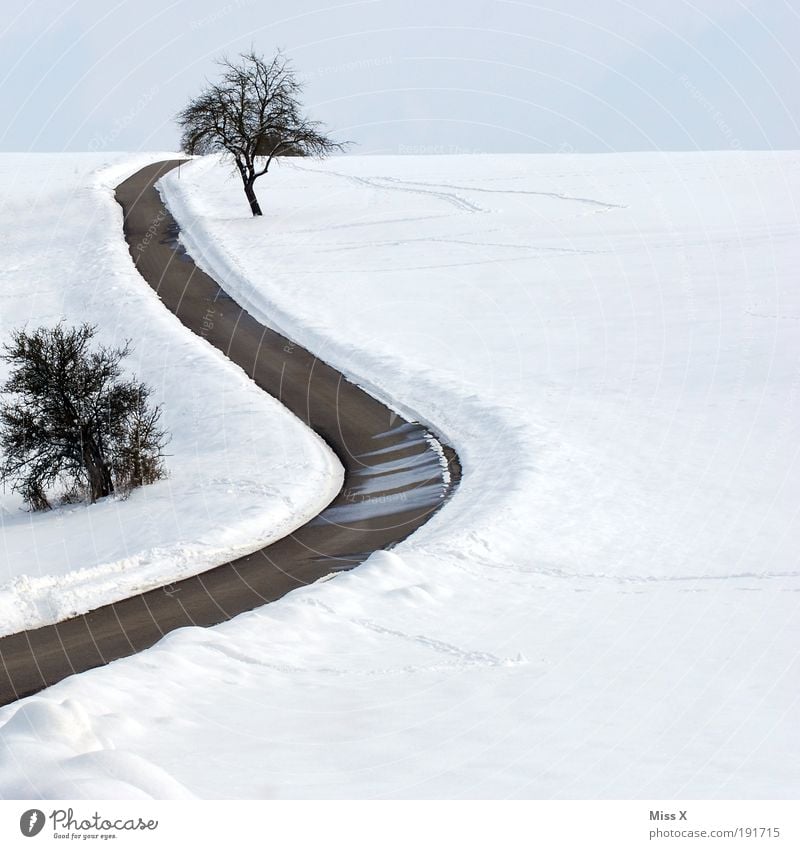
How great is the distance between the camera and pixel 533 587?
15.6 meters

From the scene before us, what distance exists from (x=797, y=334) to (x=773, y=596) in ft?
57.0

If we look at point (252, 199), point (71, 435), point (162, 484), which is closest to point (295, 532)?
point (162, 484)

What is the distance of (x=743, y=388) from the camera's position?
88.0ft

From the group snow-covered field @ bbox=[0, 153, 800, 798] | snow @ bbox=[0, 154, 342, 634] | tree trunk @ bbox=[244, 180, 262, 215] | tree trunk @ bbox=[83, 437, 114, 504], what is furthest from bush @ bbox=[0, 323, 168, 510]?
tree trunk @ bbox=[244, 180, 262, 215]

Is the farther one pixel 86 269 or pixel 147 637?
pixel 86 269

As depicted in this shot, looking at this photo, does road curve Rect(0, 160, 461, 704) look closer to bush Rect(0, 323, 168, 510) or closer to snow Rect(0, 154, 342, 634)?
snow Rect(0, 154, 342, 634)

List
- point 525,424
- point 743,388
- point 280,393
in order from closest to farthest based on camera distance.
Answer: point 525,424 → point 743,388 → point 280,393

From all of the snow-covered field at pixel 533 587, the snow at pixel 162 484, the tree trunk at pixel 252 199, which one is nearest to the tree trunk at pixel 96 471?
the snow at pixel 162 484

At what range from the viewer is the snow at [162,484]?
663 inches
